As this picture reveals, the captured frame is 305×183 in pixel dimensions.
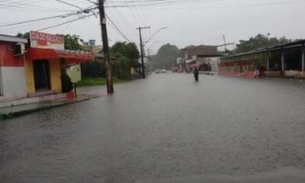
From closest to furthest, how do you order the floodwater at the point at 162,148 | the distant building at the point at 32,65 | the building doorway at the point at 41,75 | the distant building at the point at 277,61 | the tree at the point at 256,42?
the floodwater at the point at 162,148 → the distant building at the point at 32,65 → the building doorway at the point at 41,75 → the distant building at the point at 277,61 → the tree at the point at 256,42

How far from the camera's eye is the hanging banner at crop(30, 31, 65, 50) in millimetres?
26756

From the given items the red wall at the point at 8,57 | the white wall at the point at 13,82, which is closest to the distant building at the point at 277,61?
the white wall at the point at 13,82

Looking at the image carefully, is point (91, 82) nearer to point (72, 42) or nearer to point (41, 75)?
point (72, 42)

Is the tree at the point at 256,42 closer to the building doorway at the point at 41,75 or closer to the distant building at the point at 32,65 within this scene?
the distant building at the point at 32,65

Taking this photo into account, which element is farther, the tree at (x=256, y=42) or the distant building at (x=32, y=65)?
the tree at (x=256, y=42)

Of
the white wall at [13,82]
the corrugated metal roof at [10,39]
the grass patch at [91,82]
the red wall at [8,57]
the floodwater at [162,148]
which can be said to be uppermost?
the corrugated metal roof at [10,39]

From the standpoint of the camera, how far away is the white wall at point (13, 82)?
77.4ft

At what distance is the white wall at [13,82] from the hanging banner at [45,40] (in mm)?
2125

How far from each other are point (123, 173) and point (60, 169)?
4.21ft

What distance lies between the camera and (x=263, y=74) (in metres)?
53.5

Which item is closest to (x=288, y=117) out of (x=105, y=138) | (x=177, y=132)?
(x=177, y=132)

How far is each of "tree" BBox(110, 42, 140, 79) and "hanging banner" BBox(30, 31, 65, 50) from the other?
119ft

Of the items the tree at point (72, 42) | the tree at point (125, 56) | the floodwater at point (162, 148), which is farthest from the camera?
the tree at point (125, 56)

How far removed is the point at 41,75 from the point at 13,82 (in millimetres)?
4170
